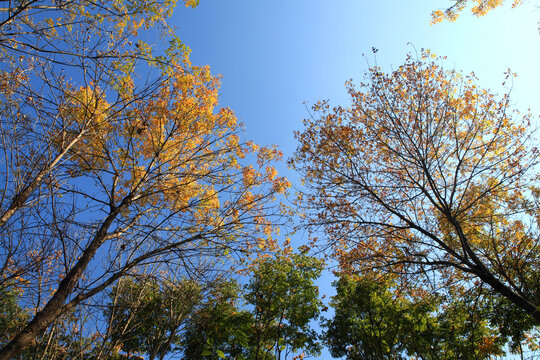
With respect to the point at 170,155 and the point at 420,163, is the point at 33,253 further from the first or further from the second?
the point at 420,163

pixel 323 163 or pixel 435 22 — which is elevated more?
pixel 435 22

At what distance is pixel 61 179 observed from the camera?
159 inches

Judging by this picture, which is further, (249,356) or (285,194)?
(249,356)

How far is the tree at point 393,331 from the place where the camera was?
9789mm

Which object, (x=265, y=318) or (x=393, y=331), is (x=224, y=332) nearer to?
(x=265, y=318)

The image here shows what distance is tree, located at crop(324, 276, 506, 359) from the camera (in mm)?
9789

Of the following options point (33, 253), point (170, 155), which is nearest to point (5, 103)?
point (33, 253)

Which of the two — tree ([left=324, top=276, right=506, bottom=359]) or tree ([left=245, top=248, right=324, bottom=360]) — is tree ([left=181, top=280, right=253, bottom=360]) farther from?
tree ([left=324, top=276, right=506, bottom=359])

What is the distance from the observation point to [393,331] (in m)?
10.6

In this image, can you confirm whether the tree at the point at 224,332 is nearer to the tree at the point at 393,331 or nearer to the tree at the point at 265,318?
the tree at the point at 265,318

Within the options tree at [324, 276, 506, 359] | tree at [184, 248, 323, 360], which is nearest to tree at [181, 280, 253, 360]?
tree at [184, 248, 323, 360]

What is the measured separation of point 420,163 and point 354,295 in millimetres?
7358

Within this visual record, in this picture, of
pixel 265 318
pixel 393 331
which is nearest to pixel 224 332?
pixel 265 318

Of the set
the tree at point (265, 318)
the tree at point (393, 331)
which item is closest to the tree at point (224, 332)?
the tree at point (265, 318)
